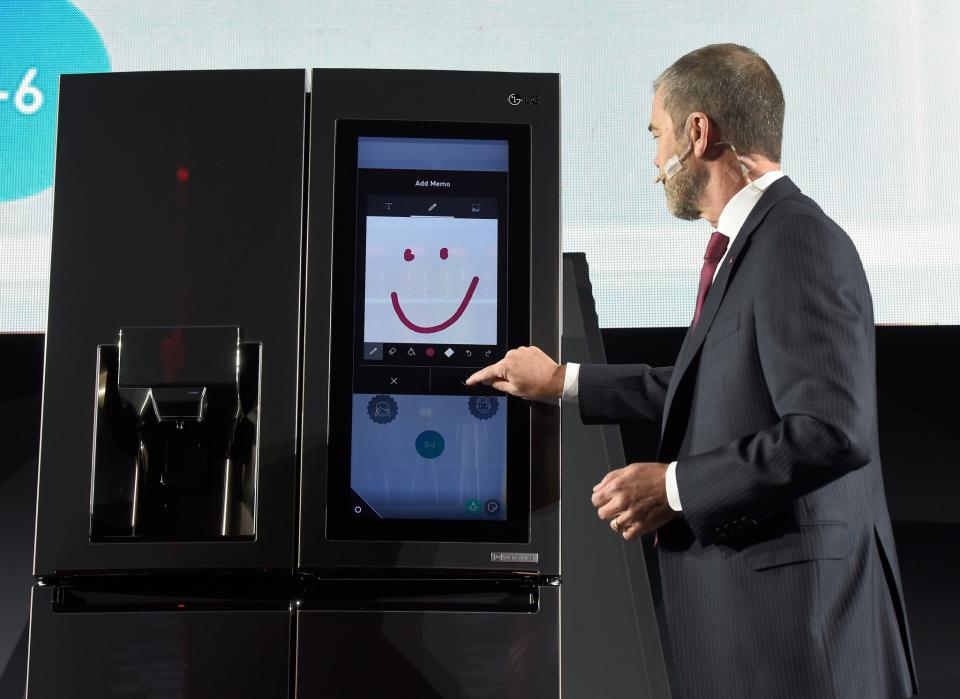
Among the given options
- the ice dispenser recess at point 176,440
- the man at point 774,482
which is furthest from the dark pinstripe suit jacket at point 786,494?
the ice dispenser recess at point 176,440

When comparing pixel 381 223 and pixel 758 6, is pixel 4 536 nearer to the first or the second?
pixel 381 223

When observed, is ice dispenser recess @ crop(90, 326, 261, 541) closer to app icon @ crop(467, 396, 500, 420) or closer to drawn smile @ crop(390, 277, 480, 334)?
drawn smile @ crop(390, 277, 480, 334)

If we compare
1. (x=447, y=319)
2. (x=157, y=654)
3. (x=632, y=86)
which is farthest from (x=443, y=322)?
(x=632, y=86)

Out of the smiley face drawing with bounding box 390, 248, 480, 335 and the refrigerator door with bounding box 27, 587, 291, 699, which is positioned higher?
the smiley face drawing with bounding box 390, 248, 480, 335

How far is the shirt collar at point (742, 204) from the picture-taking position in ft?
6.19

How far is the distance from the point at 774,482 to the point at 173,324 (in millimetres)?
1000

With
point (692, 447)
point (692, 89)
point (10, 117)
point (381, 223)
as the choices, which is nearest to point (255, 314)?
point (381, 223)

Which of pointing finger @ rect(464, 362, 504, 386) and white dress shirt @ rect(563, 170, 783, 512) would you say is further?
white dress shirt @ rect(563, 170, 783, 512)

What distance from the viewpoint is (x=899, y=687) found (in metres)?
1.63

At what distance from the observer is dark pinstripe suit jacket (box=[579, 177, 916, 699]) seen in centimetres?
154

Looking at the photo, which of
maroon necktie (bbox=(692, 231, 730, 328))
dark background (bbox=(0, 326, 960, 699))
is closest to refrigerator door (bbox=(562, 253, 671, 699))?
dark background (bbox=(0, 326, 960, 699))

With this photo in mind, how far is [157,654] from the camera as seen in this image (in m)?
1.64

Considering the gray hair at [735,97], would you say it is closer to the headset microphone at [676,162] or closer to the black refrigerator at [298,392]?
the headset microphone at [676,162]

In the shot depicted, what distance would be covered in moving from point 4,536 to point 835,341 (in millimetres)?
2398
